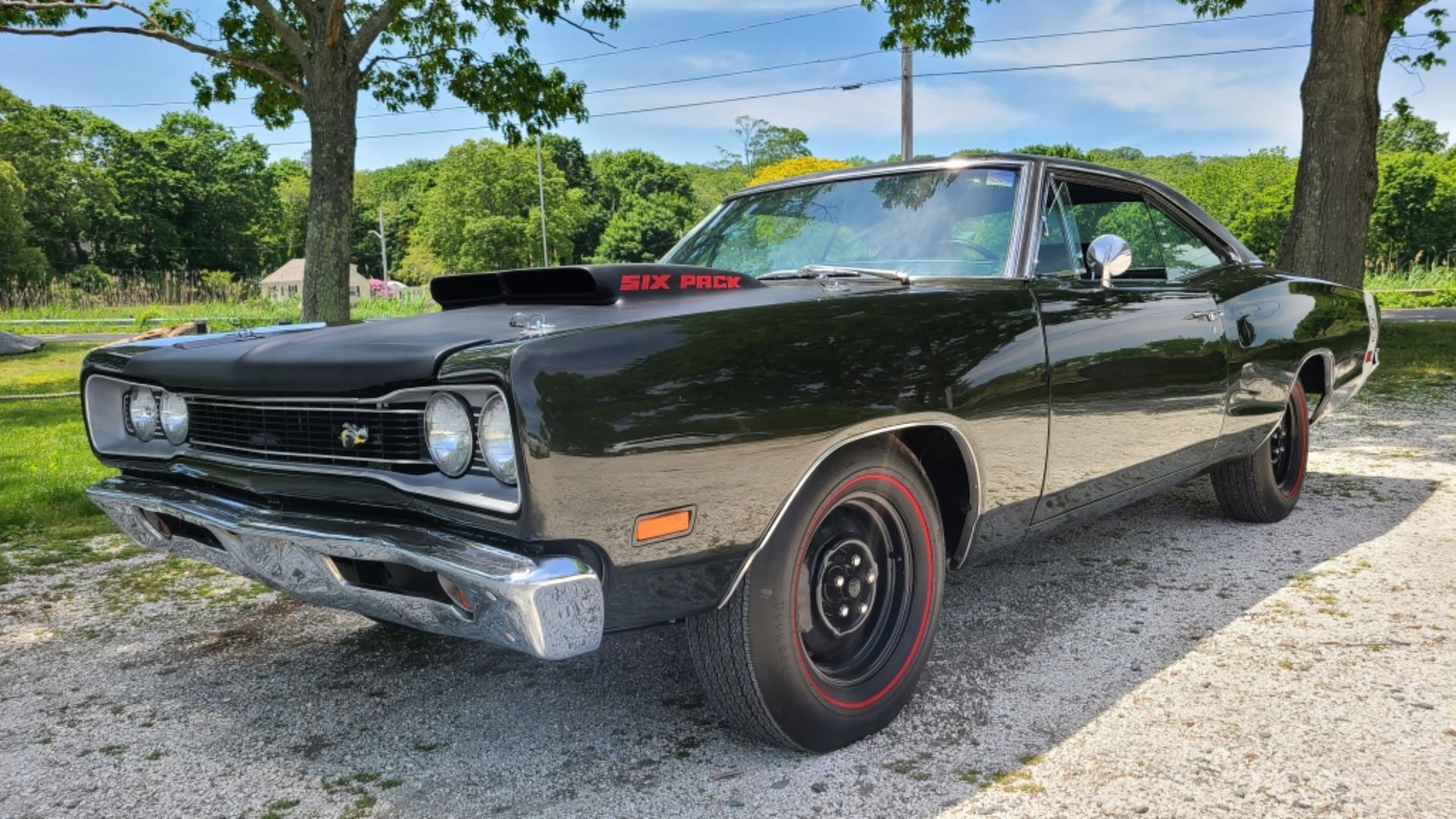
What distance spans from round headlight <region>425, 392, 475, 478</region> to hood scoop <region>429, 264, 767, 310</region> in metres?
0.57

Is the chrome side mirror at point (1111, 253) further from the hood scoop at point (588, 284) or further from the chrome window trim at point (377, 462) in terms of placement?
the chrome window trim at point (377, 462)

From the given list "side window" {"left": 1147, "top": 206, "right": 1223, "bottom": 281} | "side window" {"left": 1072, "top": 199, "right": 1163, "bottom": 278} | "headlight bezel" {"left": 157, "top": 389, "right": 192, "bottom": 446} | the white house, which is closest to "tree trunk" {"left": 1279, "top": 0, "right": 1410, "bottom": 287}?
"side window" {"left": 1147, "top": 206, "right": 1223, "bottom": 281}

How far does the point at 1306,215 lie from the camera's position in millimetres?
10453

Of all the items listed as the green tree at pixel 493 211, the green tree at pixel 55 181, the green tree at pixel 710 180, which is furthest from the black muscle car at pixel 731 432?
the green tree at pixel 710 180

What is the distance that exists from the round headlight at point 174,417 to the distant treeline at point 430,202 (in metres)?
43.9

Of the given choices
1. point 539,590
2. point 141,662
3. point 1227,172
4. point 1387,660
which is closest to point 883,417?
point 539,590

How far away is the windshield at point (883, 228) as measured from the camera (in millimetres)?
3062

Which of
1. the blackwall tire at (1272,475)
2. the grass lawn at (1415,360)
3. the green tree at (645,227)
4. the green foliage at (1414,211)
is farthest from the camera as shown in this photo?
the green tree at (645,227)

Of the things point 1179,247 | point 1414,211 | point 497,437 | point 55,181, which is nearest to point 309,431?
point 497,437

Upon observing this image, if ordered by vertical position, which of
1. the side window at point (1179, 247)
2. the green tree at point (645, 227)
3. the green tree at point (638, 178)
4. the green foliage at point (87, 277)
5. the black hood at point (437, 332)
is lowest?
the black hood at point (437, 332)

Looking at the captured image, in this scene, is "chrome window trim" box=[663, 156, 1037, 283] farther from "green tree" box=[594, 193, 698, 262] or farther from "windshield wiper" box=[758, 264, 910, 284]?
"green tree" box=[594, 193, 698, 262]

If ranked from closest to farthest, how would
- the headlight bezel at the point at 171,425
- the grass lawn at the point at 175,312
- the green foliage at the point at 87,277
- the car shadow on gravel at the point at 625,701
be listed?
the car shadow on gravel at the point at 625,701 < the headlight bezel at the point at 171,425 < the grass lawn at the point at 175,312 < the green foliage at the point at 87,277

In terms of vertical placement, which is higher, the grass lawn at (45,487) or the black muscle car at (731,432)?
the black muscle car at (731,432)

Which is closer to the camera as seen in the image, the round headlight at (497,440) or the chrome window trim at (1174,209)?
→ the round headlight at (497,440)
